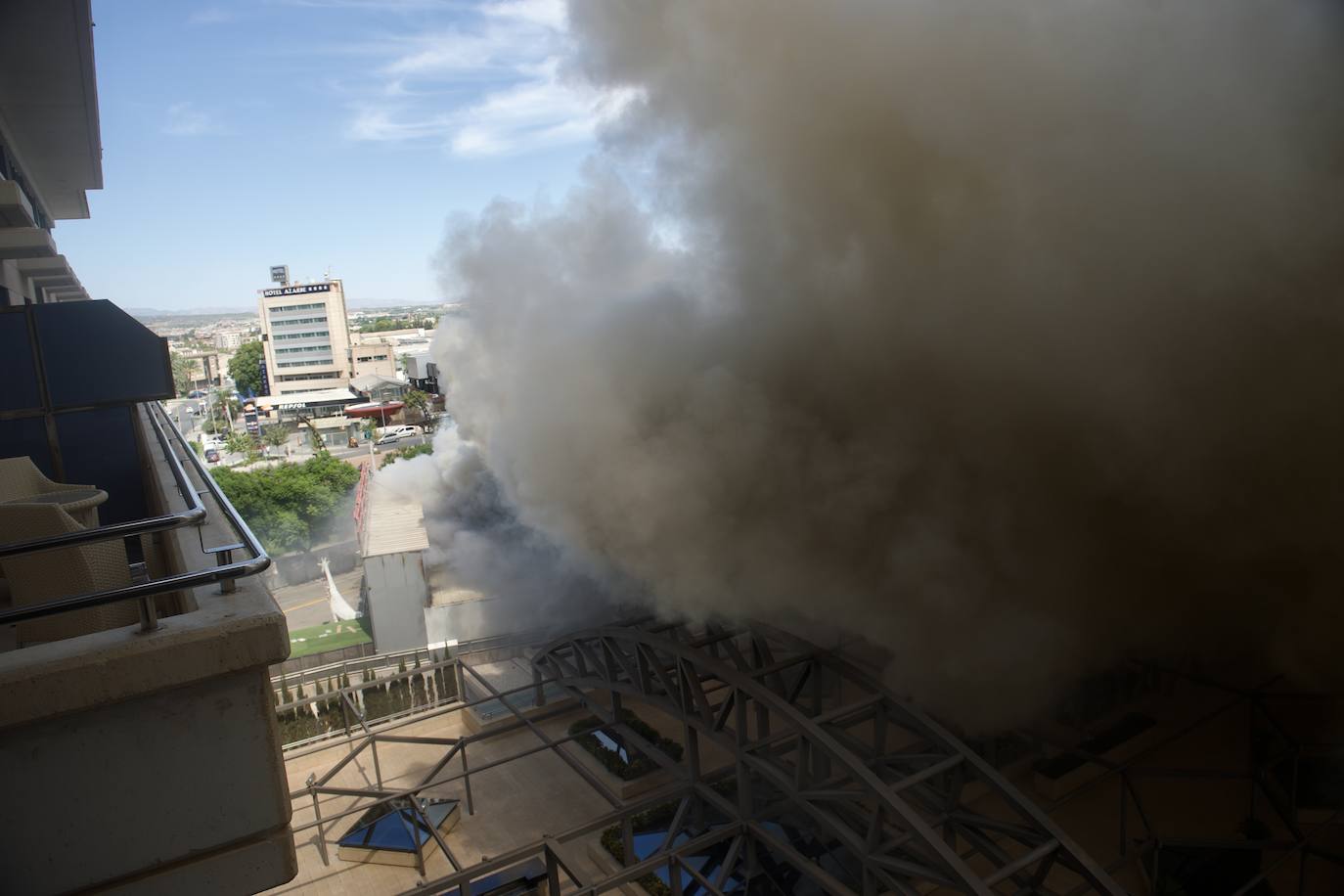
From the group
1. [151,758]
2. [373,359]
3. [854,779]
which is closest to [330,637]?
[854,779]

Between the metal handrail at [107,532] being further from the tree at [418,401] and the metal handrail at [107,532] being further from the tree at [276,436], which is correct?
the tree at [418,401]

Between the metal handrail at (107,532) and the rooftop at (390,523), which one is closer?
the metal handrail at (107,532)

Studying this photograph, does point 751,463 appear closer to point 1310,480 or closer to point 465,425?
point 1310,480

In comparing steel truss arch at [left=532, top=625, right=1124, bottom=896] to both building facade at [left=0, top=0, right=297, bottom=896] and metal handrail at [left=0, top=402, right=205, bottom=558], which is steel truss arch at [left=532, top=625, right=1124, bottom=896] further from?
metal handrail at [left=0, top=402, right=205, bottom=558]

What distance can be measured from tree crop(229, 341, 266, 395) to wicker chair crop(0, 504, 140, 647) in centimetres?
7148

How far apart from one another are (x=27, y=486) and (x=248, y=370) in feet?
235

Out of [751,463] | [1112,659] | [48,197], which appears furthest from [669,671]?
[48,197]

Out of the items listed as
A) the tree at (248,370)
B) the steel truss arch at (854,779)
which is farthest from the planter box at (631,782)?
the tree at (248,370)

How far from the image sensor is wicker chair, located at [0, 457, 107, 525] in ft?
11.5

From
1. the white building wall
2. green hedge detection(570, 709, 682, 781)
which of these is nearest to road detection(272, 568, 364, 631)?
the white building wall

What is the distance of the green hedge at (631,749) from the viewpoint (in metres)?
11.6

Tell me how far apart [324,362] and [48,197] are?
168ft

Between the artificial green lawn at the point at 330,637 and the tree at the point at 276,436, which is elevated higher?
the tree at the point at 276,436

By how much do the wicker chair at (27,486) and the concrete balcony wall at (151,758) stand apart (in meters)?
1.35
